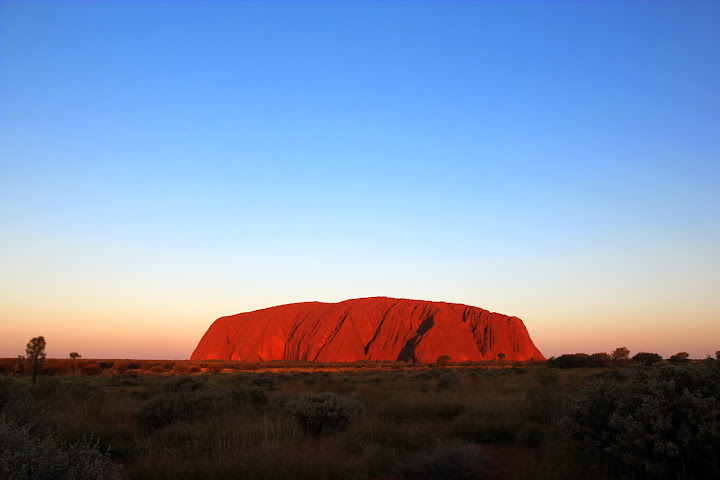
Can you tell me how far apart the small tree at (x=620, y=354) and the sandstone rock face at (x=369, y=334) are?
33033 millimetres

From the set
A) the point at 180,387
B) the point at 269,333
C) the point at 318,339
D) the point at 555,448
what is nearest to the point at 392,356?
the point at 318,339

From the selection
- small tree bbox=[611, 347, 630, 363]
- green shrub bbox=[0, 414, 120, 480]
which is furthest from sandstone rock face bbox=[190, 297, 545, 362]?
green shrub bbox=[0, 414, 120, 480]

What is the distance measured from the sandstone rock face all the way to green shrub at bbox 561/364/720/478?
6600cm

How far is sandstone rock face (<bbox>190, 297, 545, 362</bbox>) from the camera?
74125 mm

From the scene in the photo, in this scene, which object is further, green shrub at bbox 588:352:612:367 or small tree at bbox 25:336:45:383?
green shrub at bbox 588:352:612:367

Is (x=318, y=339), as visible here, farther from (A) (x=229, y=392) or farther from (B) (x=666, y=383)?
(B) (x=666, y=383)

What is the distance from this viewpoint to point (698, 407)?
4.44 metres

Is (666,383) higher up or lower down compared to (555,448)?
higher up

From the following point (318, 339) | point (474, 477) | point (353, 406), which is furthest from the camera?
point (318, 339)

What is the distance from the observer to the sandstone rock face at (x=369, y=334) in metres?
74.1

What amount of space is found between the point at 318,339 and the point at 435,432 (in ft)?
243

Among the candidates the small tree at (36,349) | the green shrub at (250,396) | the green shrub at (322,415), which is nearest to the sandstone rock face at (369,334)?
the small tree at (36,349)

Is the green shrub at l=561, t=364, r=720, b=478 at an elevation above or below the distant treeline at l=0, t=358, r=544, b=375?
above

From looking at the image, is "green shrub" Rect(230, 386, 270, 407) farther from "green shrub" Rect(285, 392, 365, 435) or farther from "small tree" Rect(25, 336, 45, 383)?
"small tree" Rect(25, 336, 45, 383)
